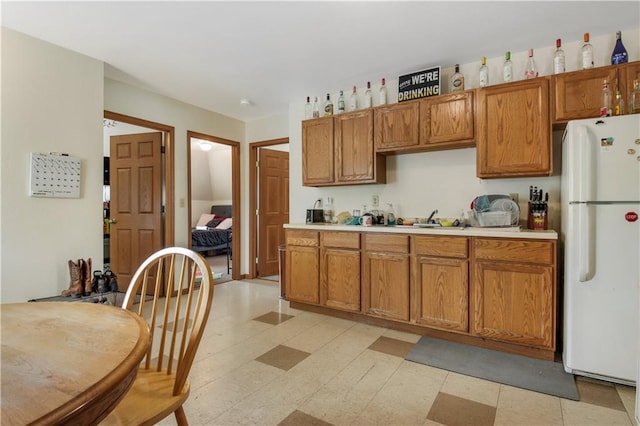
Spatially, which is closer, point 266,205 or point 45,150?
point 45,150

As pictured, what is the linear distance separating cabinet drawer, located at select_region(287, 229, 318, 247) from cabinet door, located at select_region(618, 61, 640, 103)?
2.66 meters

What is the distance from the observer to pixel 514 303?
2.31 meters

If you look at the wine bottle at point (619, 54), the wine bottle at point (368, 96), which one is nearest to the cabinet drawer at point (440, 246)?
the wine bottle at point (368, 96)

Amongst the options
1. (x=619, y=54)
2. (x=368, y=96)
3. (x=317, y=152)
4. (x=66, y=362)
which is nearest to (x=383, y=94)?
(x=368, y=96)

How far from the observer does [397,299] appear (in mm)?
2805

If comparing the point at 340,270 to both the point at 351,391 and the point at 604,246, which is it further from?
the point at 604,246

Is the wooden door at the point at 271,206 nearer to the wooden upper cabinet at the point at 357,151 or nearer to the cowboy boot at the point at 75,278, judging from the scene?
the wooden upper cabinet at the point at 357,151

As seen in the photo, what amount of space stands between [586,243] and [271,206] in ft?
13.2

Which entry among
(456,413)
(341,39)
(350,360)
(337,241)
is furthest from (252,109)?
(456,413)

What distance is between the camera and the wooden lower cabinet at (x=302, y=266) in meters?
3.31

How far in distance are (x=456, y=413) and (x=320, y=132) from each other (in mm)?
2822

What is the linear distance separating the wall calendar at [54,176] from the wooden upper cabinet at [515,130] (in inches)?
139

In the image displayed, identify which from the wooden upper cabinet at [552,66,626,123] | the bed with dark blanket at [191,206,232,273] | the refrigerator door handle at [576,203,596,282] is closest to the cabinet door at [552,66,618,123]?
the wooden upper cabinet at [552,66,626,123]

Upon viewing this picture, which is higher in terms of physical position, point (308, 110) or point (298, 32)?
point (298, 32)
